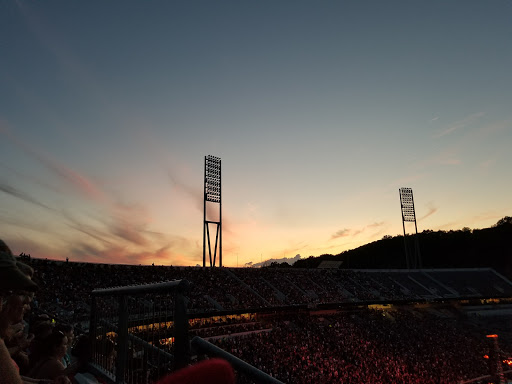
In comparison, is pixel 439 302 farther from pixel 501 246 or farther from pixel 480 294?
pixel 501 246

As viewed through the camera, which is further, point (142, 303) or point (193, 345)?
point (142, 303)

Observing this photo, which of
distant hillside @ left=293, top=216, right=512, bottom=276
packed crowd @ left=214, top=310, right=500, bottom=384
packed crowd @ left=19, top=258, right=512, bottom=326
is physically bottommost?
packed crowd @ left=214, top=310, right=500, bottom=384

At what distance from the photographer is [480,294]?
4922 cm

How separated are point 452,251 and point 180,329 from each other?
104 m

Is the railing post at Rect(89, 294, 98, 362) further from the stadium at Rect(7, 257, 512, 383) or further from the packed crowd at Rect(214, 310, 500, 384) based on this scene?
the packed crowd at Rect(214, 310, 500, 384)

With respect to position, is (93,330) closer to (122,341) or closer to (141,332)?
(122,341)

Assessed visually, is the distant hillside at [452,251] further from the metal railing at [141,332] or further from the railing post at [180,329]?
the railing post at [180,329]

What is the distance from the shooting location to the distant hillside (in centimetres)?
7867

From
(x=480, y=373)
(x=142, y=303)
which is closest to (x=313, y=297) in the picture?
(x=480, y=373)

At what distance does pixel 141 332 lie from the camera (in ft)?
10.5

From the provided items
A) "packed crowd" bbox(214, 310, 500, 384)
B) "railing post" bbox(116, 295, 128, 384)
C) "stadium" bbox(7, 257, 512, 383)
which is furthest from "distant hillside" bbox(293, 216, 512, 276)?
"railing post" bbox(116, 295, 128, 384)

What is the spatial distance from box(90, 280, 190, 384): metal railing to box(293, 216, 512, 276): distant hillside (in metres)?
87.0

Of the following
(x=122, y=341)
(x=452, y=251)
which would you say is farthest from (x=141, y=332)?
(x=452, y=251)

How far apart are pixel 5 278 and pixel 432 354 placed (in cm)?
3256
